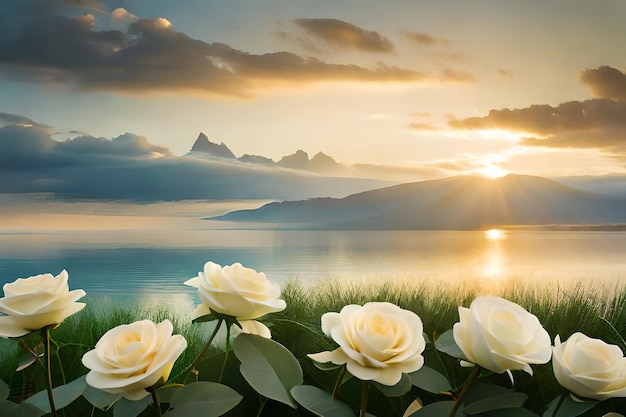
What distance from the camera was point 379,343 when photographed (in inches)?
23.2

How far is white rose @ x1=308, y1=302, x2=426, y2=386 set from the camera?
59cm

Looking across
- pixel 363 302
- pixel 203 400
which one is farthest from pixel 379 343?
pixel 363 302

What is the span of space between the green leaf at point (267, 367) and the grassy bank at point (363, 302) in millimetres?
167

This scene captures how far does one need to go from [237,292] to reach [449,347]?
247mm

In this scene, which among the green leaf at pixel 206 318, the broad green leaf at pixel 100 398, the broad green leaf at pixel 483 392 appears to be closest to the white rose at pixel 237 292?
the green leaf at pixel 206 318

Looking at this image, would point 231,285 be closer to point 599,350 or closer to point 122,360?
point 122,360

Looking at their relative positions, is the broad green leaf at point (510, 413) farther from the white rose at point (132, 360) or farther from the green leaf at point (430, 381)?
the white rose at point (132, 360)

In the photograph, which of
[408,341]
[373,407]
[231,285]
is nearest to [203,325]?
[373,407]

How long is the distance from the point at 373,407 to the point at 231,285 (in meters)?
0.32

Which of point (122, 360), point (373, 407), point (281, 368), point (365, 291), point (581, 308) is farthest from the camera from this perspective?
point (365, 291)

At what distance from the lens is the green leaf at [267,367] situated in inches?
26.6

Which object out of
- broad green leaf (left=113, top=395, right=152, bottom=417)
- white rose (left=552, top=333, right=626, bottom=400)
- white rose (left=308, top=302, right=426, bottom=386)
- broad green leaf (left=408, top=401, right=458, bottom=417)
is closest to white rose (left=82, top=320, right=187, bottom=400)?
broad green leaf (left=113, top=395, right=152, bottom=417)

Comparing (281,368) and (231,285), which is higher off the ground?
(231,285)

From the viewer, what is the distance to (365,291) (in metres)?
1.30
